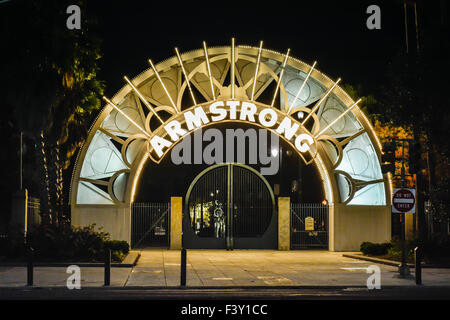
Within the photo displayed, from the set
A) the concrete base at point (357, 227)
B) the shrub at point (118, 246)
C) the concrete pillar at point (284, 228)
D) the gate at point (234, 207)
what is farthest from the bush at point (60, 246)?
the concrete base at point (357, 227)

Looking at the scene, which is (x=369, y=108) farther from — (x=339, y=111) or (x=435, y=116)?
(x=435, y=116)

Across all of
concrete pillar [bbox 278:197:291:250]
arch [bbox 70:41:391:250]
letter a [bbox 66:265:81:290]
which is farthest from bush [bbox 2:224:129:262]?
concrete pillar [bbox 278:197:291:250]

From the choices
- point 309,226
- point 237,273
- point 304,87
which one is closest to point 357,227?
point 309,226

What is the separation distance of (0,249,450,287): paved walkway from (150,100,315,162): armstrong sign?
6.33 meters

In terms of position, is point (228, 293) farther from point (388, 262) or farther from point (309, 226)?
point (309, 226)

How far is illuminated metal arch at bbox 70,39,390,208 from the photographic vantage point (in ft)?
105

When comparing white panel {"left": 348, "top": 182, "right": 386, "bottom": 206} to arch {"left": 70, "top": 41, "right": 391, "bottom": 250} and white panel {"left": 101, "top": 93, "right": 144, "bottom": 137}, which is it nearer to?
arch {"left": 70, "top": 41, "right": 391, "bottom": 250}

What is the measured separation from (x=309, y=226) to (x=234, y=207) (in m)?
4.31

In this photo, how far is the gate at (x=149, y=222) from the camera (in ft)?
113

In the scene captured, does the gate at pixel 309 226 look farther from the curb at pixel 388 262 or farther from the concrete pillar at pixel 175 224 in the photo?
the concrete pillar at pixel 175 224

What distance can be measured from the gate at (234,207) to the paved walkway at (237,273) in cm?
584

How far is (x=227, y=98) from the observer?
32.6 metres
